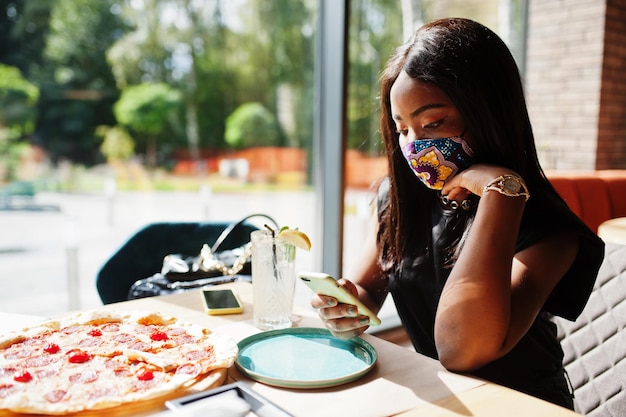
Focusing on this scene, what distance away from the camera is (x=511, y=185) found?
1105 millimetres

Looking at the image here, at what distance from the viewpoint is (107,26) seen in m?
2.62

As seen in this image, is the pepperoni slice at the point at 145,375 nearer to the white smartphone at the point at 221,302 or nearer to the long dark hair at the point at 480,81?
the white smartphone at the point at 221,302

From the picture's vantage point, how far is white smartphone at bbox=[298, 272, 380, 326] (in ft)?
3.18

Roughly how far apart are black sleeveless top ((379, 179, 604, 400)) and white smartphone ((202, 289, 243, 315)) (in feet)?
1.31

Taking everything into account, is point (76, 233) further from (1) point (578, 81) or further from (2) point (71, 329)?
(1) point (578, 81)

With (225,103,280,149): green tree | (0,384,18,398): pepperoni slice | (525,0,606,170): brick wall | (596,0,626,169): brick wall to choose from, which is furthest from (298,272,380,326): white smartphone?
(596,0,626,169): brick wall

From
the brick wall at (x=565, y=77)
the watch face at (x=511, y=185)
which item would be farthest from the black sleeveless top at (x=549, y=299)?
the brick wall at (x=565, y=77)

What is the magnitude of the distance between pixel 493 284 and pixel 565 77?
3.15 metres

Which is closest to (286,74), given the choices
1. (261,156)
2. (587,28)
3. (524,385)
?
(261,156)

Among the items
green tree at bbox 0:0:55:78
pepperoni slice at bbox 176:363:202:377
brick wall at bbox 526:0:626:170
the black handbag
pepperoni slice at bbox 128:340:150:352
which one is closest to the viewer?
pepperoni slice at bbox 176:363:202:377

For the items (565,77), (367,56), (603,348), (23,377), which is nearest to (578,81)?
(565,77)

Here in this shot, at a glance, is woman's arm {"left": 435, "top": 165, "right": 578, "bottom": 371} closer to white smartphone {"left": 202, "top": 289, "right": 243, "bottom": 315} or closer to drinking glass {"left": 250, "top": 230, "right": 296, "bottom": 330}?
drinking glass {"left": 250, "top": 230, "right": 296, "bottom": 330}

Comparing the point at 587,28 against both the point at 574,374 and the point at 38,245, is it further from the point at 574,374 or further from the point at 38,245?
the point at 38,245

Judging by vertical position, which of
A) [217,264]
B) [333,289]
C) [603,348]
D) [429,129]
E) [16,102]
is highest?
[16,102]
